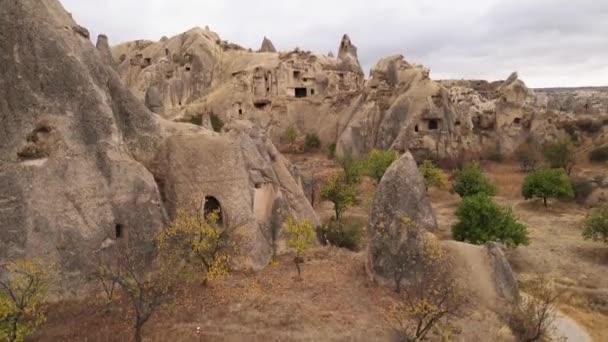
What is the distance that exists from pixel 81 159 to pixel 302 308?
9.72 metres


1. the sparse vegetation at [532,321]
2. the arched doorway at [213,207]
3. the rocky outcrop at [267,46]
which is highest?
the rocky outcrop at [267,46]

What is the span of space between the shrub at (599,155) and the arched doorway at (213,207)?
4422 cm

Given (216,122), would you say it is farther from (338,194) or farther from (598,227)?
(598,227)

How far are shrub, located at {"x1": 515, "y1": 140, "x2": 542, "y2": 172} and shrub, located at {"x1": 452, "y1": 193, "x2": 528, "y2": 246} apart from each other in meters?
24.7

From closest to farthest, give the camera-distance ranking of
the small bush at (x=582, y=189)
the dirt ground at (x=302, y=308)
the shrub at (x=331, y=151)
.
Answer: the dirt ground at (x=302, y=308)
the small bush at (x=582, y=189)
the shrub at (x=331, y=151)

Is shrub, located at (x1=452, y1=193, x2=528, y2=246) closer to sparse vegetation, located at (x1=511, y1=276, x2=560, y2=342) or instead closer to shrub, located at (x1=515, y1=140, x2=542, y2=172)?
sparse vegetation, located at (x1=511, y1=276, x2=560, y2=342)

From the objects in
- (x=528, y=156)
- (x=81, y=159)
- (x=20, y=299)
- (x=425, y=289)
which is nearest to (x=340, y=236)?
(x=425, y=289)

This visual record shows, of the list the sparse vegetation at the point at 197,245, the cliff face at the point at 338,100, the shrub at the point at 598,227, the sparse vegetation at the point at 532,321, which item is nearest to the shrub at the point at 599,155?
the cliff face at the point at 338,100

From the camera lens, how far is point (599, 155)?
51.2m

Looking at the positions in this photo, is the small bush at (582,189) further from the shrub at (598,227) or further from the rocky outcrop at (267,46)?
the rocky outcrop at (267,46)

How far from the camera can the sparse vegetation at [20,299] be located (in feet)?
44.0

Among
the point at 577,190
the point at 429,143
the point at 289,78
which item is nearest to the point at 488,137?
the point at 429,143

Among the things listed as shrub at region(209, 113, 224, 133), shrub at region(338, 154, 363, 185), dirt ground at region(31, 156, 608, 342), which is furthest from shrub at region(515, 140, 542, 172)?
shrub at region(209, 113, 224, 133)

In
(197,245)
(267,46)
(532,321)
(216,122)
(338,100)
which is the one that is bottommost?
(532,321)
